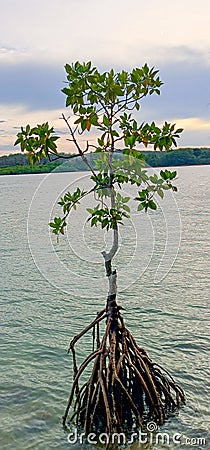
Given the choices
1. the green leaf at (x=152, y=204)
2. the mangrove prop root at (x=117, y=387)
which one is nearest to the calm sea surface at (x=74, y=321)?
the mangrove prop root at (x=117, y=387)

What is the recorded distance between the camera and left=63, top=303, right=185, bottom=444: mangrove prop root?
6094 mm

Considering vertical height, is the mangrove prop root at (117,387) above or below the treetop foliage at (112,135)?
below

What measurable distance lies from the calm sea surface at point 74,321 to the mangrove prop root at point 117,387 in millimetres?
319

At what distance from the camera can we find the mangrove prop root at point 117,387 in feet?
20.0

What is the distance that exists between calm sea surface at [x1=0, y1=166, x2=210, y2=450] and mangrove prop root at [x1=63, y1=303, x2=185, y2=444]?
32cm

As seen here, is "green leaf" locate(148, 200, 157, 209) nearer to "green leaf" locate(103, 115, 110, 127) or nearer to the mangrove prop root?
"green leaf" locate(103, 115, 110, 127)

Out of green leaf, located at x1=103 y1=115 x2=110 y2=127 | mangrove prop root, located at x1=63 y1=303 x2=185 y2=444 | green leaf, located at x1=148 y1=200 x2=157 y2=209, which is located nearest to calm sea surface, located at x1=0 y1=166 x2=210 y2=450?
mangrove prop root, located at x1=63 y1=303 x2=185 y2=444

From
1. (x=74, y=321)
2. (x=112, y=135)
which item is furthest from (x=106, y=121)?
(x=74, y=321)

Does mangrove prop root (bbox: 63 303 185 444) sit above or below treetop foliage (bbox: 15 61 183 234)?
below

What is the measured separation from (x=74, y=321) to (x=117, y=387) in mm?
5294

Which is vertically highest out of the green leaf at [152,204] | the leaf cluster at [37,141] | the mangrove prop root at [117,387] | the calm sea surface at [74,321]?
the leaf cluster at [37,141]

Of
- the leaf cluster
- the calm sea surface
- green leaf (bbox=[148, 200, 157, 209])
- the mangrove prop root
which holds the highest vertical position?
the leaf cluster

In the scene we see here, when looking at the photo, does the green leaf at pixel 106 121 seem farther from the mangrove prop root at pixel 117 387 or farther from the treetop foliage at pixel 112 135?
the mangrove prop root at pixel 117 387

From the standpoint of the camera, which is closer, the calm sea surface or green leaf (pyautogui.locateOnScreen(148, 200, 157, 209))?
green leaf (pyautogui.locateOnScreen(148, 200, 157, 209))
